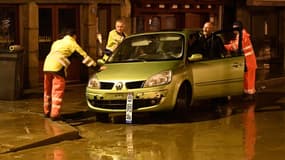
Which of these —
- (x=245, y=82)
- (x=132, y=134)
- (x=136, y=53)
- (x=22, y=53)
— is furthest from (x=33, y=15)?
(x=132, y=134)

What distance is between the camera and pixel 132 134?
10852 mm

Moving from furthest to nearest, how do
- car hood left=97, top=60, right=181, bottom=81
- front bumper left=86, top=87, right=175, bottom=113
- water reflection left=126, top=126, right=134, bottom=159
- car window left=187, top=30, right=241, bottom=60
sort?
car window left=187, top=30, right=241, bottom=60, car hood left=97, top=60, right=181, bottom=81, front bumper left=86, top=87, right=175, bottom=113, water reflection left=126, top=126, right=134, bottom=159

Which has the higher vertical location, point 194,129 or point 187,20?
point 187,20

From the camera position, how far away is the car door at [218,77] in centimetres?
1261

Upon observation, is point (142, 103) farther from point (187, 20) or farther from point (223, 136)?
point (187, 20)

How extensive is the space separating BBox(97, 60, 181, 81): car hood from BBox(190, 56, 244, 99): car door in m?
0.68

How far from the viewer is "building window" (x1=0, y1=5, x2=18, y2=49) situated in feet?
53.2

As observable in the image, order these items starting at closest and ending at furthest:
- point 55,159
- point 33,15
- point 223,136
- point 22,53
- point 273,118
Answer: point 55,159 → point 223,136 → point 273,118 → point 22,53 → point 33,15

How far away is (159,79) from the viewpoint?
1162 centimetres

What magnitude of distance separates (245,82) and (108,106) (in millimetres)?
4174

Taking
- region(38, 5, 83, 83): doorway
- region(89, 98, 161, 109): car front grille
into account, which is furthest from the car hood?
region(38, 5, 83, 83): doorway

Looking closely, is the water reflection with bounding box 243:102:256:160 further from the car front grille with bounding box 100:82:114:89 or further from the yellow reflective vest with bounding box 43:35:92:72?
the yellow reflective vest with bounding box 43:35:92:72

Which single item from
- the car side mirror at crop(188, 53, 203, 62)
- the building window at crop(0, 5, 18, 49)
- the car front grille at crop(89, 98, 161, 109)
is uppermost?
the building window at crop(0, 5, 18, 49)

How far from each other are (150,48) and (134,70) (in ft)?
3.77
